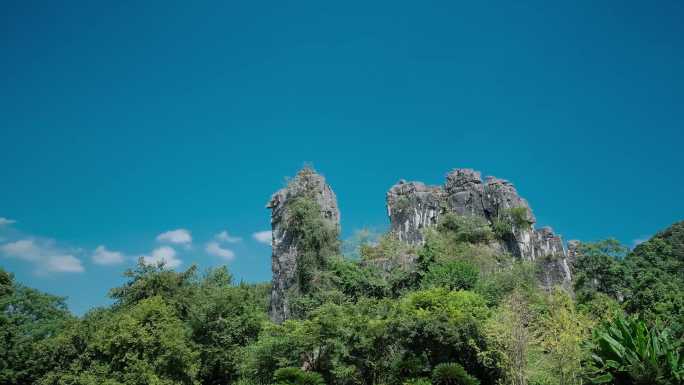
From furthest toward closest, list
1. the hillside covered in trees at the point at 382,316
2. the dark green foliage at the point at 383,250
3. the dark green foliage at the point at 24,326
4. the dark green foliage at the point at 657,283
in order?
the dark green foliage at the point at 383,250, the dark green foliage at the point at 24,326, the dark green foliage at the point at 657,283, the hillside covered in trees at the point at 382,316

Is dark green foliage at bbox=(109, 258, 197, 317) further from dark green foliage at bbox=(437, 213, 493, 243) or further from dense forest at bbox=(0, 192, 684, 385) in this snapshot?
dark green foliage at bbox=(437, 213, 493, 243)

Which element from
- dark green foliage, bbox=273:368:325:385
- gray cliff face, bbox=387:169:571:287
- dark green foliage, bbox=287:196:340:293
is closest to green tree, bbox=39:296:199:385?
dark green foliage, bbox=273:368:325:385

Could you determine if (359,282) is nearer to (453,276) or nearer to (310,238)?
(310,238)

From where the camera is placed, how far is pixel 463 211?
41906mm

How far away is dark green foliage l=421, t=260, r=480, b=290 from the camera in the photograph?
84.2 ft

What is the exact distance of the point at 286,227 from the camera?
31641 millimetres

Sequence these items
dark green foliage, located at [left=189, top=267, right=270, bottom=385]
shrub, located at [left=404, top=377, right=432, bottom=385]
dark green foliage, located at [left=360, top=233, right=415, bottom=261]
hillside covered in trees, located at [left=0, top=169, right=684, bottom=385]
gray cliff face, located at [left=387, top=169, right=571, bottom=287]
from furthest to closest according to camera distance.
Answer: gray cliff face, located at [left=387, top=169, right=571, bottom=287]
dark green foliage, located at [left=360, top=233, right=415, bottom=261]
dark green foliage, located at [left=189, top=267, right=270, bottom=385]
shrub, located at [left=404, top=377, right=432, bottom=385]
hillside covered in trees, located at [left=0, top=169, right=684, bottom=385]

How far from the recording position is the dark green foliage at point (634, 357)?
13133 millimetres

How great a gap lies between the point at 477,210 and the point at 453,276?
16.7m

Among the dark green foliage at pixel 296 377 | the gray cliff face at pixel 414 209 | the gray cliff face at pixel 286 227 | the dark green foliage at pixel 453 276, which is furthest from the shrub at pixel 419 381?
the gray cliff face at pixel 414 209

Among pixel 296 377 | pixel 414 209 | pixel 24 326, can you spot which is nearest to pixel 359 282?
pixel 296 377

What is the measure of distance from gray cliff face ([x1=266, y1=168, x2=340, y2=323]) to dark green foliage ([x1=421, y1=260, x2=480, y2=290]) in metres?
8.08

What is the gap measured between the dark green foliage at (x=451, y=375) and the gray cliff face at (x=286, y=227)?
13.0m

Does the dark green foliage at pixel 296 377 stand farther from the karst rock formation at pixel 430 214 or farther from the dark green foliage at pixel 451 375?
the karst rock formation at pixel 430 214
